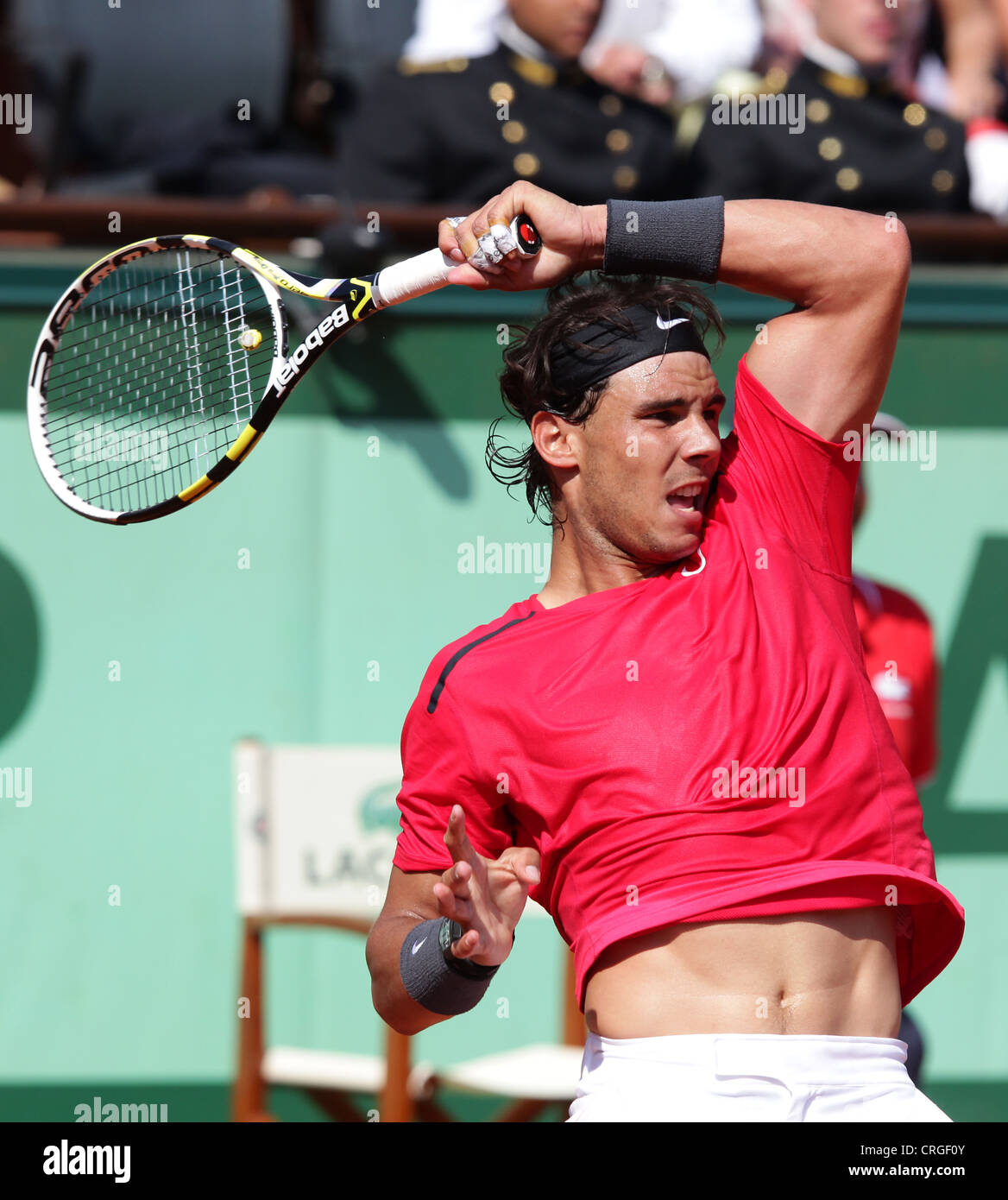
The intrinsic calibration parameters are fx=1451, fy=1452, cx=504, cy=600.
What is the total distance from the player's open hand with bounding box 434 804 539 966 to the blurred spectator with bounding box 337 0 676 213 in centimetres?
339

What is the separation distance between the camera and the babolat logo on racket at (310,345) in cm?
259

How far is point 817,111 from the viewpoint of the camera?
5082mm

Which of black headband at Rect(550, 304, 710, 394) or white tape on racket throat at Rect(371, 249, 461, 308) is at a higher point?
white tape on racket throat at Rect(371, 249, 461, 308)

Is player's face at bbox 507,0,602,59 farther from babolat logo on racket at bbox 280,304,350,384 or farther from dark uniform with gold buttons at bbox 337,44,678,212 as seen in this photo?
babolat logo on racket at bbox 280,304,350,384

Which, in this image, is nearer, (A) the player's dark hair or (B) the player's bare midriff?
(B) the player's bare midriff

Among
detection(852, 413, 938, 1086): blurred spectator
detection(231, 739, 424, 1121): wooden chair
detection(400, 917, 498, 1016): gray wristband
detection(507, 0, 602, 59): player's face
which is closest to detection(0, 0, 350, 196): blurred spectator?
detection(507, 0, 602, 59): player's face

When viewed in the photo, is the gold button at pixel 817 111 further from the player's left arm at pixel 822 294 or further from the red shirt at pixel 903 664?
the player's left arm at pixel 822 294

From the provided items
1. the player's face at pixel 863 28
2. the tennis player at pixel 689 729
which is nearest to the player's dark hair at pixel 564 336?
the tennis player at pixel 689 729

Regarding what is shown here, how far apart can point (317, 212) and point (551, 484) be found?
2.42m

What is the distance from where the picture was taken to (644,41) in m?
5.33

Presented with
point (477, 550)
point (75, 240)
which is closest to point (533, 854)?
point (477, 550)

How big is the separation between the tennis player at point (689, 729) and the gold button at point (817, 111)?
293 centimetres

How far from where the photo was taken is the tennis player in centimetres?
207
